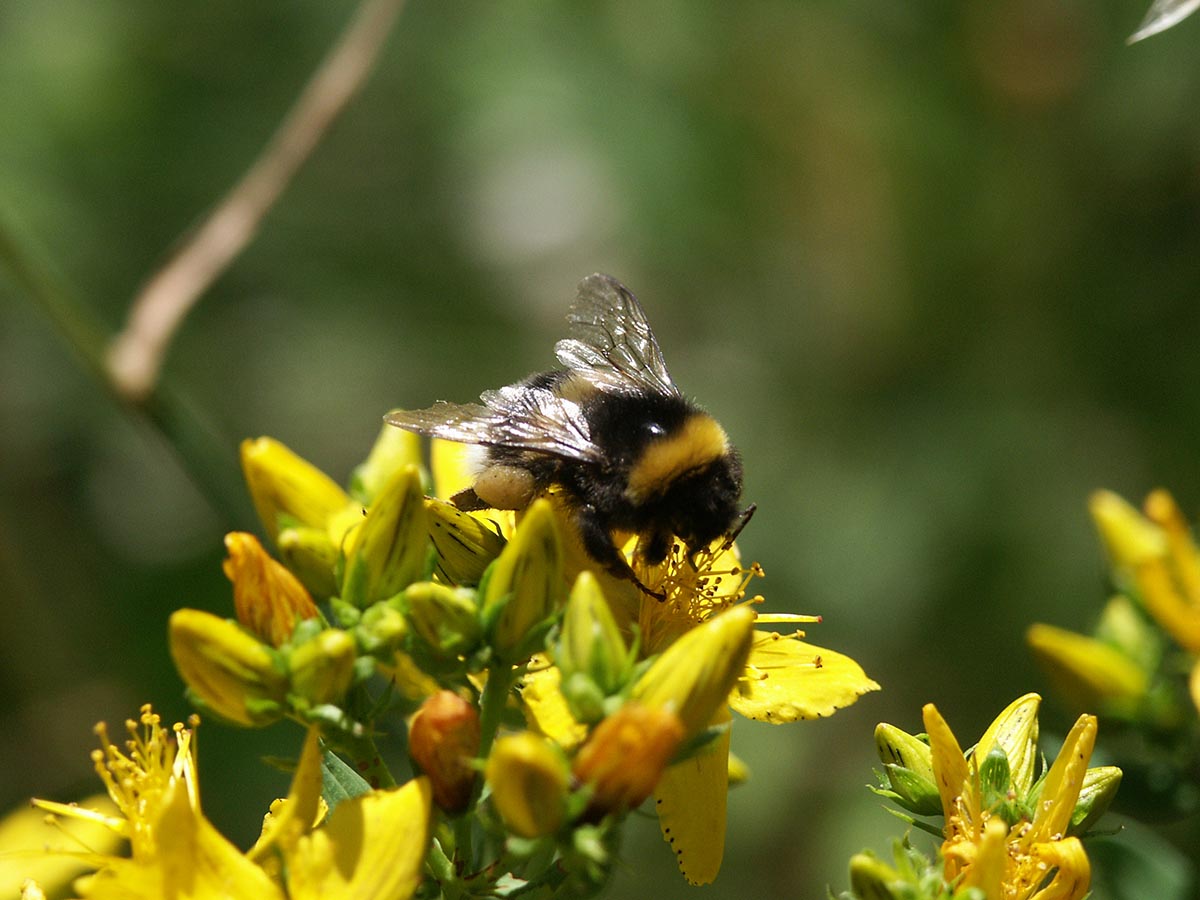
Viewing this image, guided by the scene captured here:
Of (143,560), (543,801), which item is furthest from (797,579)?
(543,801)

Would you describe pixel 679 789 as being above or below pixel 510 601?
below

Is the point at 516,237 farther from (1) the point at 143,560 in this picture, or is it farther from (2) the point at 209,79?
(1) the point at 143,560

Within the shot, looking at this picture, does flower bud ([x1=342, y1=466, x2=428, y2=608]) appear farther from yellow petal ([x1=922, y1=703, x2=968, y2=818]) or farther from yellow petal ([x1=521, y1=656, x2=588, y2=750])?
yellow petal ([x1=922, y1=703, x2=968, y2=818])

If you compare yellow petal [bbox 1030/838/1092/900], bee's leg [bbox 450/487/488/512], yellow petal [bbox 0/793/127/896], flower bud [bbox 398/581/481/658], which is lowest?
yellow petal [bbox 0/793/127/896]

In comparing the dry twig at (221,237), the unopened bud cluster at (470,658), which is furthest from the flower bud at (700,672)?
the dry twig at (221,237)

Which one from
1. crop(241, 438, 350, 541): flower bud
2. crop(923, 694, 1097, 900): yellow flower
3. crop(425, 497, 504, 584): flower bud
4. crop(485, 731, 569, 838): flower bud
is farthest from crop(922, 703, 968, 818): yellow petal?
crop(241, 438, 350, 541): flower bud

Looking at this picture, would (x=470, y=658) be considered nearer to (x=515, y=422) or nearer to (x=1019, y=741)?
(x=515, y=422)

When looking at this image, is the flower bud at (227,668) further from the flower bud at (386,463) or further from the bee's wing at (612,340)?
the bee's wing at (612,340)

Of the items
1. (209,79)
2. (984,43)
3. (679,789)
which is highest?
(984,43)
